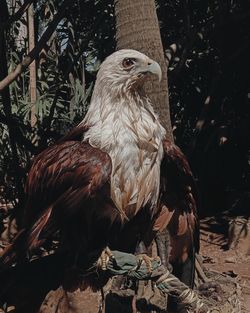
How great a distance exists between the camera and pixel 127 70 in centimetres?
286

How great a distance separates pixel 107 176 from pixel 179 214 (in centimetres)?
60

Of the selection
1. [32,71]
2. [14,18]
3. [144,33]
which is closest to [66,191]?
[144,33]

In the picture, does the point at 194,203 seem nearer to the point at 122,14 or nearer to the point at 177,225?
the point at 177,225

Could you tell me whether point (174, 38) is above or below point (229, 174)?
above

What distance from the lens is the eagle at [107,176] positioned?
2.75 m

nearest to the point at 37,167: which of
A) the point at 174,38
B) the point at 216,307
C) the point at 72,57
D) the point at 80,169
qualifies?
the point at 80,169

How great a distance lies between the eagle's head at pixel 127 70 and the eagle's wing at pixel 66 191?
1.09 ft

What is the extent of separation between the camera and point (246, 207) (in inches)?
337

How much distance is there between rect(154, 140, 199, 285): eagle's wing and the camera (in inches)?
120

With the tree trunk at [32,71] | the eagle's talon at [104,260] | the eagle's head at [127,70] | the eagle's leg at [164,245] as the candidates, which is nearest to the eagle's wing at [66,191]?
the eagle's talon at [104,260]

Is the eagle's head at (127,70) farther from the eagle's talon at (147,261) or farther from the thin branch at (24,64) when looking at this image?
the thin branch at (24,64)

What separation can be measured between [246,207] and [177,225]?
5.61 metres

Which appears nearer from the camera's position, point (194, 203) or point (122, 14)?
point (194, 203)

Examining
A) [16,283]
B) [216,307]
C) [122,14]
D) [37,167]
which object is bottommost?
[216,307]
